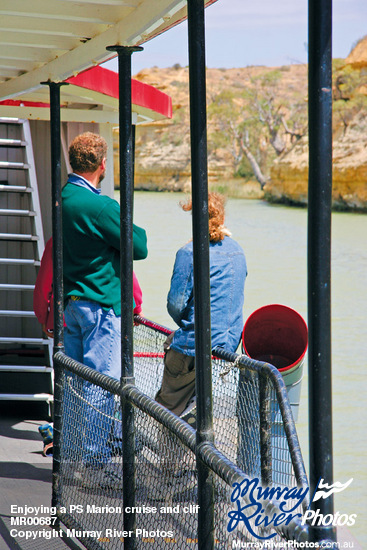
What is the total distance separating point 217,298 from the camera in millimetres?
3836

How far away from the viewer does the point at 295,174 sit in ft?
178

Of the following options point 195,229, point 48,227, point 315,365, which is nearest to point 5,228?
point 48,227

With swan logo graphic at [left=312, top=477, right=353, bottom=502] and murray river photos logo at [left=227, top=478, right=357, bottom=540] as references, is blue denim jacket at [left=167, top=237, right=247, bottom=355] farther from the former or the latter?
swan logo graphic at [left=312, top=477, right=353, bottom=502]

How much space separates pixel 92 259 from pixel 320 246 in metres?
2.35

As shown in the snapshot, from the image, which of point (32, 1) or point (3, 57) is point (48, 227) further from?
point (32, 1)

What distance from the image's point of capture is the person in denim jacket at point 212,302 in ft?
12.4

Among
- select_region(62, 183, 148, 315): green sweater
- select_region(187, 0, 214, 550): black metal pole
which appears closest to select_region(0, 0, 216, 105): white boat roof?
select_region(187, 0, 214, 550): black metal pole

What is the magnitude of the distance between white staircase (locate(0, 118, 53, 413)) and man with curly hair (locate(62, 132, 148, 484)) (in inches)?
64.8

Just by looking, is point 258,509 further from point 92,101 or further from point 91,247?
point 92,101

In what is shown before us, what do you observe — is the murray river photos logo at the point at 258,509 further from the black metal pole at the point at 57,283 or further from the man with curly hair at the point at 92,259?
the man with curly hair at the point at 92,259

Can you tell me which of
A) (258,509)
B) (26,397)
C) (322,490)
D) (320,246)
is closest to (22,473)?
(26,397)

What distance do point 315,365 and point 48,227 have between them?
4753mm

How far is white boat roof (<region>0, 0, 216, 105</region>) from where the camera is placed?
2.68 meters

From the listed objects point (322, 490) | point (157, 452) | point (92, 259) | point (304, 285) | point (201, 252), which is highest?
point (201, 252)
